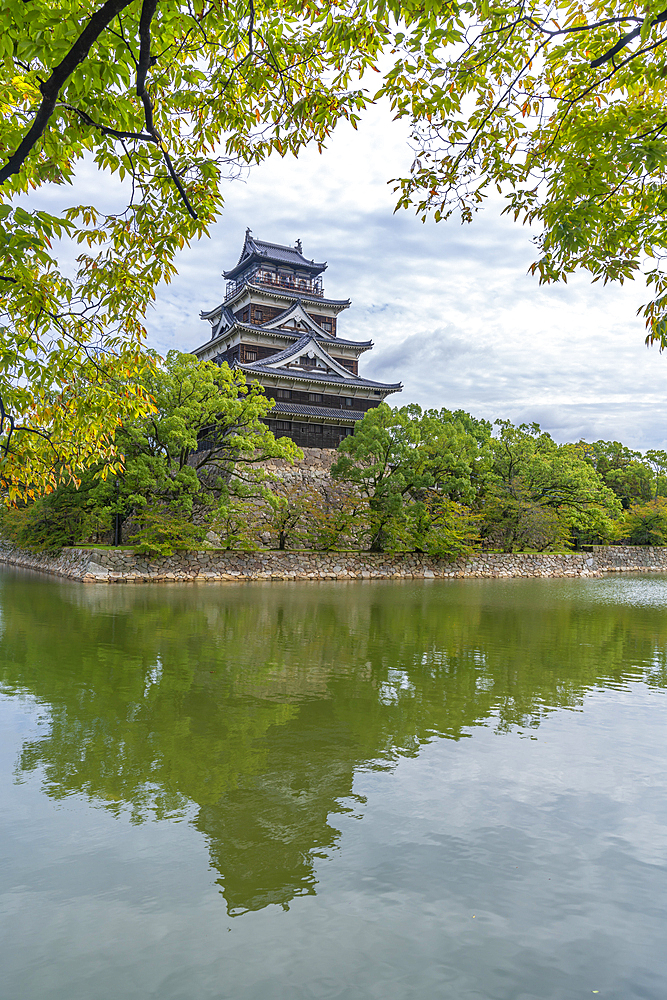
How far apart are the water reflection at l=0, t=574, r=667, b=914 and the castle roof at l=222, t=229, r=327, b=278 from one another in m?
25.2

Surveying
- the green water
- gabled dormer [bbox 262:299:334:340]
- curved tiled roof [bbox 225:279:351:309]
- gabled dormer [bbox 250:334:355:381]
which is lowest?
the green water

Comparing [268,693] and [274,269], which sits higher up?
[274,269]

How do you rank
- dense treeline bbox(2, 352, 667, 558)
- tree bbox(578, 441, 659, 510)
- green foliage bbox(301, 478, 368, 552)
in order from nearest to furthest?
dense treeline bbox(2, 352, 667, 558) < green foliage bbox(301, 478, 368, 552) < tree bbox(578, 441, 659, 510)

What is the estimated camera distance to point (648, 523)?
111 ft

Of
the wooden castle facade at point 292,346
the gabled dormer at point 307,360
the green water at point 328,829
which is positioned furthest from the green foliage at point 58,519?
the green water at point 328,829

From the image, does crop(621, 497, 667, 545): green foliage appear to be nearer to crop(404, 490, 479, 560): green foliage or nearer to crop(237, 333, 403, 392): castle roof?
crop(404, 490, 479, 560): green foliage

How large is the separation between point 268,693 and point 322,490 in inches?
804

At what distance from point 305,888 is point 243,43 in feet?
15.9

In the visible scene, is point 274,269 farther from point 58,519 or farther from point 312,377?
point 58,519

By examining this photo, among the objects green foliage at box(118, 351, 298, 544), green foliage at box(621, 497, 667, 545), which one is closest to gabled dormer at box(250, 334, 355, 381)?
green foliage at box(118, 351, 298, 544)

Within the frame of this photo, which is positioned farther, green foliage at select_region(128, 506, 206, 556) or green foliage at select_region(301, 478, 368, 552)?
green foliage at select_region(301, 478, 368, 552)

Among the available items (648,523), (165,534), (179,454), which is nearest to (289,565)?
(165,534)

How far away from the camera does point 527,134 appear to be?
12.9ft

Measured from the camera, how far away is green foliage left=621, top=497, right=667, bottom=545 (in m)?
33.2
